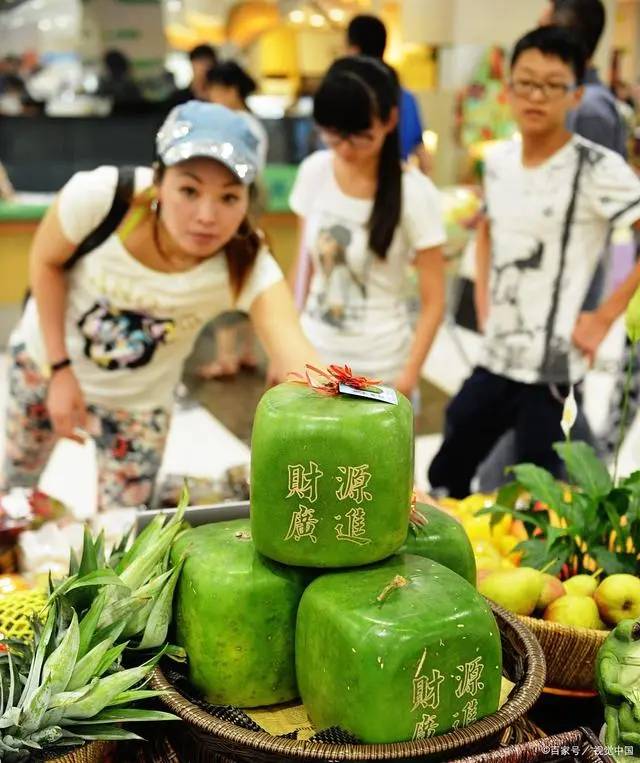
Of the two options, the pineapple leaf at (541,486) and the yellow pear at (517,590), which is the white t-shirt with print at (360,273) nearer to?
the pineapple leaf at (541,486)

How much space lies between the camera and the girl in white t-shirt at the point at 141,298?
6.25ft

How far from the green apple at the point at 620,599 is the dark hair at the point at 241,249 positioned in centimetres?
107

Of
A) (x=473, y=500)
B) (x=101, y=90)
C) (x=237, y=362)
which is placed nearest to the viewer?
(x=473, y=500)

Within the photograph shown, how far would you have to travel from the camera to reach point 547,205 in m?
2.58

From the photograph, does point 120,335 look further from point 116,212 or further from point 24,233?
point 24,233

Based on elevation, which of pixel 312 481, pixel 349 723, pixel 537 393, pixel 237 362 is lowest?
pixel 237 362

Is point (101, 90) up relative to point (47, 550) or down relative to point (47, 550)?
up

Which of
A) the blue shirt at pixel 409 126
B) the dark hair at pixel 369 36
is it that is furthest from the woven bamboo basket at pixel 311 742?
the blue shirt at pixel 409 126

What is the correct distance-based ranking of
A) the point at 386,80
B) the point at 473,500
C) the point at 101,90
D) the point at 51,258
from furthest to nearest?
the point at 101,90
the point at 386,80
the point at 51,258
the point at 473,500

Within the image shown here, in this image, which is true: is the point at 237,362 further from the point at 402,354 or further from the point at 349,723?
the point at 349,723

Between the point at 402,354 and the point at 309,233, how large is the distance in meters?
0.46

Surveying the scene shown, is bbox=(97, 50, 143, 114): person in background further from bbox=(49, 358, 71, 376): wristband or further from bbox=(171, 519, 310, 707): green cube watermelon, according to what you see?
bbox=(171, 519, 310, 707): green cube watermelon

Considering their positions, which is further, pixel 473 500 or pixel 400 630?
pixel 473 500

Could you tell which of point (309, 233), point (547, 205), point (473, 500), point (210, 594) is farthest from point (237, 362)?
point (210, 594)
